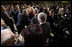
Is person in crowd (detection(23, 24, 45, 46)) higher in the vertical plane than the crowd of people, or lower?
higher

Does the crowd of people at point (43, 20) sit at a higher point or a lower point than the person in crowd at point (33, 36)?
lower

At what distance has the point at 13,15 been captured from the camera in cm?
369

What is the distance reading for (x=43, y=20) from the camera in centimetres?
273

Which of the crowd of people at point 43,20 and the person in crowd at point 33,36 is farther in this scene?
the crowd of people at point 43,20

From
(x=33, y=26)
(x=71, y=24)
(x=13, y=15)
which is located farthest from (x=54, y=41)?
(x=13, y=15)

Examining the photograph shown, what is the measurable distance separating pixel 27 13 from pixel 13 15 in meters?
0.34

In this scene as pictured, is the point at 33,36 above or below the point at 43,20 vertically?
above

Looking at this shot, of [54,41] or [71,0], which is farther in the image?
[71,0]

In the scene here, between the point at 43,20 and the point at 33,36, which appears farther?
the point at 43,20

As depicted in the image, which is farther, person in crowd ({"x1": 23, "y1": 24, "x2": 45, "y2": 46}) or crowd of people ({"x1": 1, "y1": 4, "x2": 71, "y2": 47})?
crowd of people ({"x1": 1, "y1": 4, "x2": 71, "y2": 47})

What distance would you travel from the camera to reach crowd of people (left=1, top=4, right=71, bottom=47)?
231 centimetres

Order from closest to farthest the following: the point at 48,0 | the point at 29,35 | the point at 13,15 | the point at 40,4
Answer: the point at 29,35, the point at 48,0, the point at 40,4, the point at 13,15

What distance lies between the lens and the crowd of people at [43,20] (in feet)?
7.57

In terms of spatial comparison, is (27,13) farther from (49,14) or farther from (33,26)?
(33,26)
